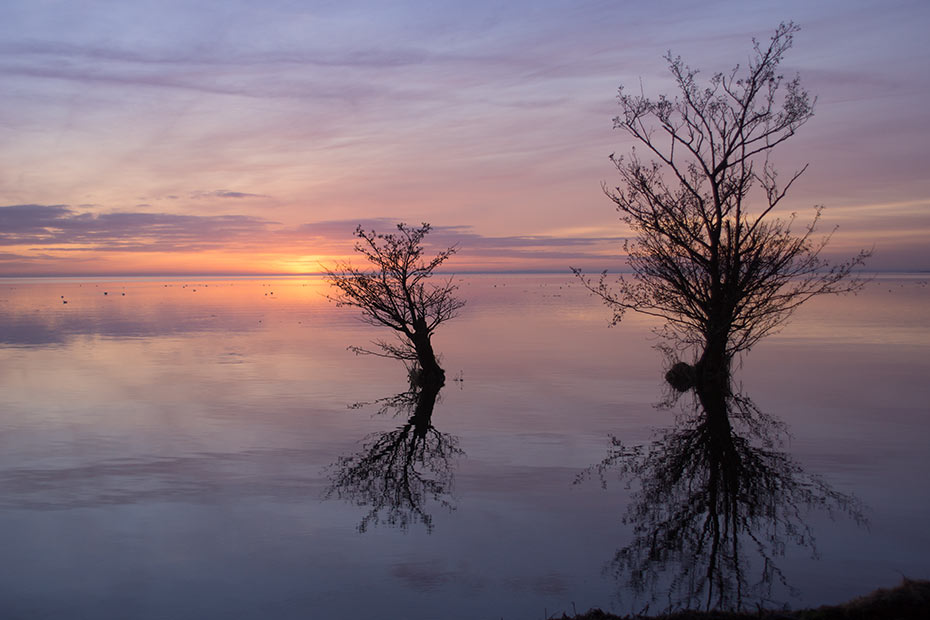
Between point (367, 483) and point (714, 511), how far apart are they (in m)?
7.79

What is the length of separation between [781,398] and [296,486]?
20.0m

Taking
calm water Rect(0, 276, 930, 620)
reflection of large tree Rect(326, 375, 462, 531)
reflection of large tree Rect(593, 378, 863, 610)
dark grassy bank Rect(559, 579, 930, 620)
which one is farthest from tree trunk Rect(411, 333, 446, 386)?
dark grassy bank Rect(559, 579, 930, 620)

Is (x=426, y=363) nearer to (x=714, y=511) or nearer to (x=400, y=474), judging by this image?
(x=400, y=474)

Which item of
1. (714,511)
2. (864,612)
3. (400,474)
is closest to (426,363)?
(400,474)

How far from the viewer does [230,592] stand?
430 inches

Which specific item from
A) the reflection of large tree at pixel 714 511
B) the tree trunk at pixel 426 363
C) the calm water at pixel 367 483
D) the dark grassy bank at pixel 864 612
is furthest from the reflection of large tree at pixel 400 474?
the dark grassy bank at pixel 864 612

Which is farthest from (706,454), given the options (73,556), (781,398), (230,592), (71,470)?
(71,470)

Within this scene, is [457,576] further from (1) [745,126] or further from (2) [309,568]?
(1) [745,126]

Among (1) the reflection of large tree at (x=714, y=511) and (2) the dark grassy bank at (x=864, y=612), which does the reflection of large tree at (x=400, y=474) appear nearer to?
(1) the reflection of large tree at (x=714, y=511)

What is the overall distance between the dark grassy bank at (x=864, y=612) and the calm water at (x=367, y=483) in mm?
1647

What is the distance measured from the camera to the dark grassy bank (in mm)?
8430

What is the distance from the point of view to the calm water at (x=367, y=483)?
435 inches

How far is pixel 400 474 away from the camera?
707 inches

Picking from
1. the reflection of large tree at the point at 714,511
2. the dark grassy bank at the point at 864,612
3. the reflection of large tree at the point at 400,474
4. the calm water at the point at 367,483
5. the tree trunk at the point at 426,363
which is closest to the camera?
the dark grassy bank at the point at 864,612
